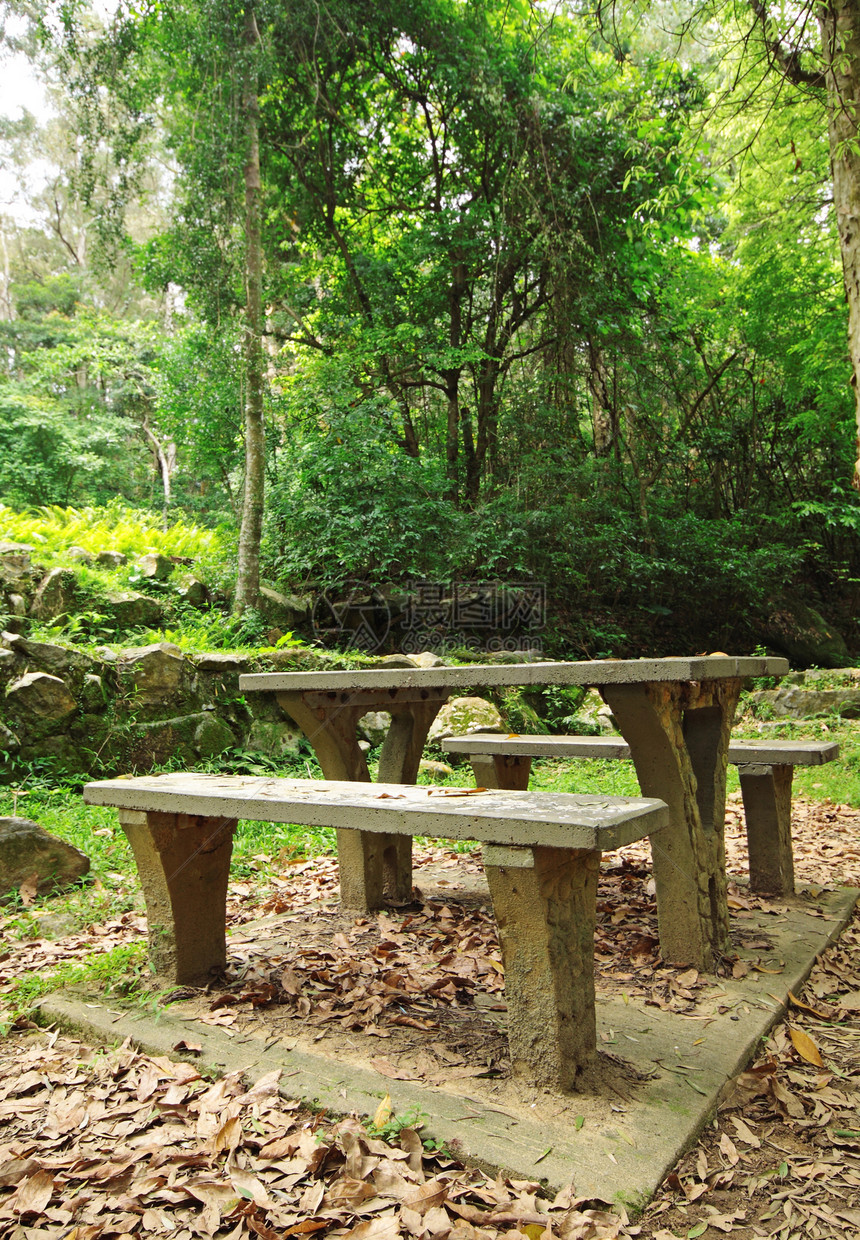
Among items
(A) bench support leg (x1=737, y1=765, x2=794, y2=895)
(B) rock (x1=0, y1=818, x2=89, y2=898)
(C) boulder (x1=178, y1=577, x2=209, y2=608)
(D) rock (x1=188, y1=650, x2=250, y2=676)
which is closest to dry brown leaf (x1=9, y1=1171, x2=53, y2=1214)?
(B) rock (x1=0, y1=818, x2=89, y2=898)

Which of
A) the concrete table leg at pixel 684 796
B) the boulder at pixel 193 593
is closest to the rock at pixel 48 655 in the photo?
the boulder at pixel 193 593

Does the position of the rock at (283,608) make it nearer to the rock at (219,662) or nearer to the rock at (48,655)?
the rock at (219,662)

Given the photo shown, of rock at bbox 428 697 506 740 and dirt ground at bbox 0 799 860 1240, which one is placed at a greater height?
rock at bbox 428 697 506 740

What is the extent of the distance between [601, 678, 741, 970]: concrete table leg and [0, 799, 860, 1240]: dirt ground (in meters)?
0.14

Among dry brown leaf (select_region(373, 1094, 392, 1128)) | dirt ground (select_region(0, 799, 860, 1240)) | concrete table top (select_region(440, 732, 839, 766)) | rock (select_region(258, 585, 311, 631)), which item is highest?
rock (select_region(258, 585, 311, 631))

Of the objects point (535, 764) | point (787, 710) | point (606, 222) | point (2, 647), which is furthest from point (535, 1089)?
point (606, 222)

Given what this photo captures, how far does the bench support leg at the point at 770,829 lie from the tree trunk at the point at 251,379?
5.40 meters

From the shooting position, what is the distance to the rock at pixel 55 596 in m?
6.17

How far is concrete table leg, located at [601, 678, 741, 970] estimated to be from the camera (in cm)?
251

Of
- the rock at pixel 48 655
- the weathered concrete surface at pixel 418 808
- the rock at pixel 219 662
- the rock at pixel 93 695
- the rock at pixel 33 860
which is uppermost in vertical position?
the rock at pixel 48 655

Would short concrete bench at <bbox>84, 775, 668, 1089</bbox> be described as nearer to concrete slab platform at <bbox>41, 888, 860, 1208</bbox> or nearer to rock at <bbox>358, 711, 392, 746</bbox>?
concrete slab platform at <bbox>41, 888, 860, 1208</bbox>

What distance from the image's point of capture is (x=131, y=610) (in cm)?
679

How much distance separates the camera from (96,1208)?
1.57 metres

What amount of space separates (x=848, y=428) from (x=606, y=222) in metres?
4.65
